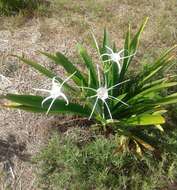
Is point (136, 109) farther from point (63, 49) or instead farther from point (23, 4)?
point (23, 4)

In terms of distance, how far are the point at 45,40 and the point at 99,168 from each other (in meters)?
1.47

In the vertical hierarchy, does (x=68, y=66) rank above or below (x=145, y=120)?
above

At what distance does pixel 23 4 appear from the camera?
178 inches

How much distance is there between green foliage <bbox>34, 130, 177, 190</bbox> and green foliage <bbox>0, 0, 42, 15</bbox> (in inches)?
62.9

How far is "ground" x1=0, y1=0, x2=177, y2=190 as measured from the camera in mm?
3447

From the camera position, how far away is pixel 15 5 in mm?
4488

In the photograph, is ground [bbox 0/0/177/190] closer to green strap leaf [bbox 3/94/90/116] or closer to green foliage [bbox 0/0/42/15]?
green foliage [bbox 0/0/42/15]

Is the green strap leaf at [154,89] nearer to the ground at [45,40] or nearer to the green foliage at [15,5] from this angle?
the ground at [45,40]

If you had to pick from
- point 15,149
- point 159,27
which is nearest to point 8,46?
point 15,149

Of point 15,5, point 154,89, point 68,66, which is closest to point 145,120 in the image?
point 154,89

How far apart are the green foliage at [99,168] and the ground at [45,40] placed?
0.14m

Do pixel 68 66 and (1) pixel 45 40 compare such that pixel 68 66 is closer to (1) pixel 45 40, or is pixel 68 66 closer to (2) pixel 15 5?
(1) pixel 45 40

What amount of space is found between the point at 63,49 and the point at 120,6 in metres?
0.86

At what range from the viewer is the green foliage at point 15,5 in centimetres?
444
